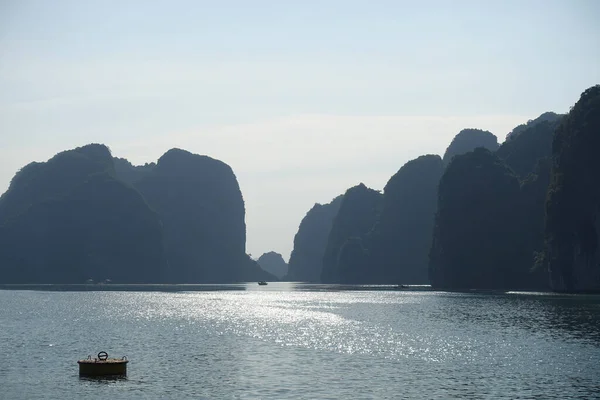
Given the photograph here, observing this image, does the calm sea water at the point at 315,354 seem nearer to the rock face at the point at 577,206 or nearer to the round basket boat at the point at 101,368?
the round basket boat at the point at 101,368

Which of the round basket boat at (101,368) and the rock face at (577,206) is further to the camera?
the rock face at (577,206)

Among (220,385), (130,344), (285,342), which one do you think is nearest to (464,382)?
(220,385)

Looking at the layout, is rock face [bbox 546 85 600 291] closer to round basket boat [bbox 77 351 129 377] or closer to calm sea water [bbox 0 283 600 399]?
calm sea water [bbox 0 283 600 399]

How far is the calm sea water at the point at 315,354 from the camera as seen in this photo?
4684 cm

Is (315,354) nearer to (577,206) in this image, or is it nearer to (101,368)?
(101,368)

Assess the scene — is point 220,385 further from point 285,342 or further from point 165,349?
point 285,342

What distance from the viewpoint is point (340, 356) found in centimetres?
6338

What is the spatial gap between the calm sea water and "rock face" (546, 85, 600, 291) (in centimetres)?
3889

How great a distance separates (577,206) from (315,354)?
107676 mm

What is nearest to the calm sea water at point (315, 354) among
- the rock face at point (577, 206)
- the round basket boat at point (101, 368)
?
the round basket boat at point (101, 368)

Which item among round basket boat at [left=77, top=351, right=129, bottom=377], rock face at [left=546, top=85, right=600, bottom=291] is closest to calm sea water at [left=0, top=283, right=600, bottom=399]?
round basket boat at [left=77, top=351, right=129, bottom=377]

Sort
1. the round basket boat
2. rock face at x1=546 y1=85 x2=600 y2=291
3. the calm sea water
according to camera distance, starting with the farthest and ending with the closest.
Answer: rock face at x1=546 y1=85 x2=600 y2=291 → the round basket boat → the calm sea water

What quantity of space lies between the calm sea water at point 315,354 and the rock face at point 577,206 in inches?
1531

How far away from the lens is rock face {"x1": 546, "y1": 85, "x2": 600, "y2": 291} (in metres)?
152
